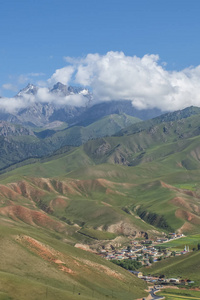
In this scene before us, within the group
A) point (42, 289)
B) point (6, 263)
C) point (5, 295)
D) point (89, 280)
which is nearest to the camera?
point (5, 295)

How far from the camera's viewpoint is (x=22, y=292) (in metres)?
146

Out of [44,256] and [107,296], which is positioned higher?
[44,256]

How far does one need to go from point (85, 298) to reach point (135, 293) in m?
47.0

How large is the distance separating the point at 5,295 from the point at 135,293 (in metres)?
73.5

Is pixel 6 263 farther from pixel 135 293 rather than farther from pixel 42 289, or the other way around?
pixel 135 293

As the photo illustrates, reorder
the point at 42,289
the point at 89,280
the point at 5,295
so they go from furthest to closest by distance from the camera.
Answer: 1. the point at 89,280
2. the point at 42,289
3. the point at 5,295

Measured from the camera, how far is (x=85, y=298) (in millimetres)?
156375

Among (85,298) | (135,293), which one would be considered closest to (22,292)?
(85,298)

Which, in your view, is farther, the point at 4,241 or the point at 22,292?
the point at 4,241

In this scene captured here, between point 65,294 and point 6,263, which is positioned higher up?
point 6,263

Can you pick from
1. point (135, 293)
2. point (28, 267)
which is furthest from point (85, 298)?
point (135, 293)

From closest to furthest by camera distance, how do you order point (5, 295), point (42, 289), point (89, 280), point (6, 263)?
point (5, 295)
point (42, 289)
point (6, 263)
point (89, 280)

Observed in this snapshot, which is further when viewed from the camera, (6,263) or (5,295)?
(6,263)

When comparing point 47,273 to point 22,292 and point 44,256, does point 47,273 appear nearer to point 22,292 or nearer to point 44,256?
point 44,256
